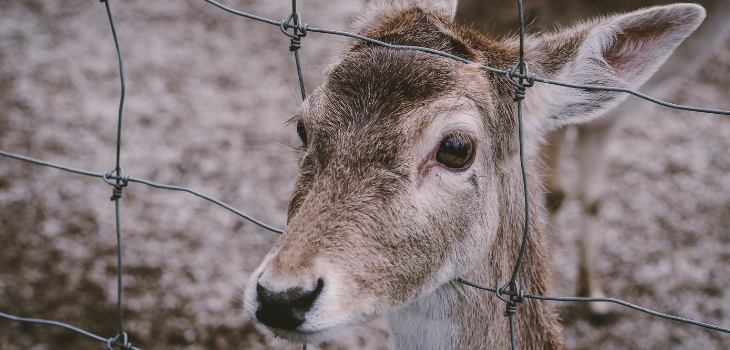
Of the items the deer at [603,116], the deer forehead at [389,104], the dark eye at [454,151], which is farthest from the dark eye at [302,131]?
the deer at [603,116]

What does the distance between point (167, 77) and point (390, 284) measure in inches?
265

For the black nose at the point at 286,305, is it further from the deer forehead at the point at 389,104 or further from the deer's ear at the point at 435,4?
the deer's ear at the point at 435,4

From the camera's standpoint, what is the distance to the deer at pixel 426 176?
1765 millimetres

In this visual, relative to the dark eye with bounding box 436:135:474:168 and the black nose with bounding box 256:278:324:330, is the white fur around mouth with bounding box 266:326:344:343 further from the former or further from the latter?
the dark eye with bounding box 436:135:474:168

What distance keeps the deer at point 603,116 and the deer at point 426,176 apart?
5.94 feet

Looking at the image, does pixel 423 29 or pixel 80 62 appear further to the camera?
pixel 80 62

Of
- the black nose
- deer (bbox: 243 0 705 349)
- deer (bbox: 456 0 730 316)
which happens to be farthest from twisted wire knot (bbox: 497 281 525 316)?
deer (bbox: 456 0 730 316)

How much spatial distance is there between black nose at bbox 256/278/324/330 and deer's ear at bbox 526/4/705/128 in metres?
1.15

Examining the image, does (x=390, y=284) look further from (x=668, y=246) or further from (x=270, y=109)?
(x=270, y=109)

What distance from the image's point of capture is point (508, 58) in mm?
2232

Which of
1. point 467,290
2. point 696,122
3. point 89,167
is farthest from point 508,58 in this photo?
point 696,122

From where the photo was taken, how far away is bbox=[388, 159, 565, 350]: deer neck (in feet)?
7.41

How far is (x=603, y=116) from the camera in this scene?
3.91 m

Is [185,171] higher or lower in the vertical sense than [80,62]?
lower
